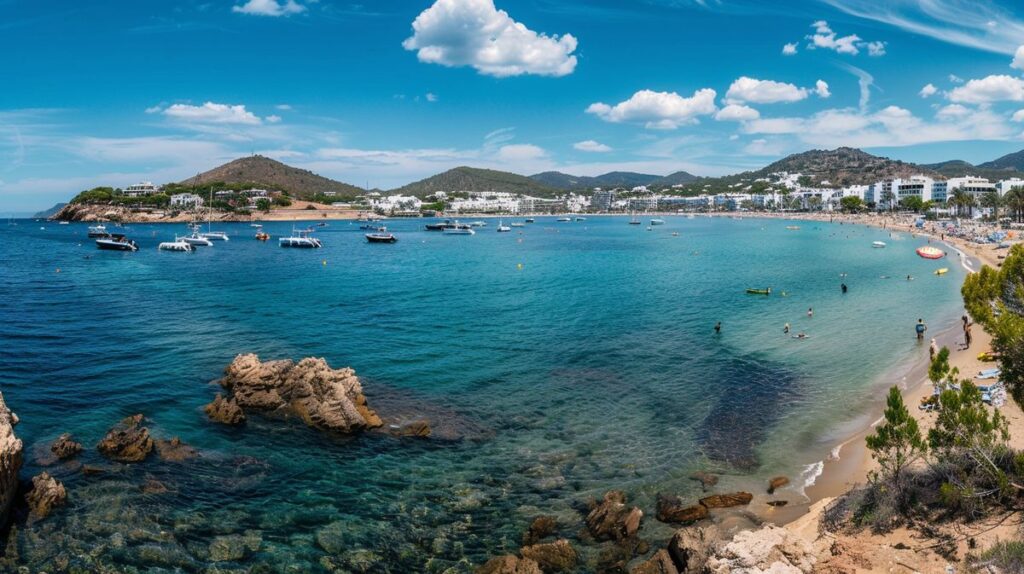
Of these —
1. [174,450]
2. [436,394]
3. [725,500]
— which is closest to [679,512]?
[725,500]

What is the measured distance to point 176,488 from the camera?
18406 millimetres

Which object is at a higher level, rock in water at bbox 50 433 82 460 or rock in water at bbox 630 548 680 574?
rock in water at bbox 50 433 82 460

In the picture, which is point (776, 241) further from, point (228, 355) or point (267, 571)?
point (267, 571)

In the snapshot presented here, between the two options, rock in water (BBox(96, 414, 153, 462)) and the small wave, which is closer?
the small wave

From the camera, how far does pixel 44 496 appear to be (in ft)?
55.7

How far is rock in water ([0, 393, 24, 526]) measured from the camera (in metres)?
15.9

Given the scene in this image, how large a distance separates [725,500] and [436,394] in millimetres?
14163

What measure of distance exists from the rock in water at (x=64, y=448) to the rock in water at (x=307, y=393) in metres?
5.65

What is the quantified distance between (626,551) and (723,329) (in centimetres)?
2980

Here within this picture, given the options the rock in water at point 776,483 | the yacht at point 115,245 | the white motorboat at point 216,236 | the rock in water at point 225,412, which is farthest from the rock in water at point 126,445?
the white motorboat at point 216,236

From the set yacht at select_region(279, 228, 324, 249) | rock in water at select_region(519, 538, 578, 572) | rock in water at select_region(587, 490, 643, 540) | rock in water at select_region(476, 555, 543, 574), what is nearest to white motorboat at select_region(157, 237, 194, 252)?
yacht at select_region(279, 228, 324, 249)

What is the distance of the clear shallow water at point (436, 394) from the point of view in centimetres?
1667

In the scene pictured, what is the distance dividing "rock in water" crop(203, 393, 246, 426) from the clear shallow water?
1.66 feet

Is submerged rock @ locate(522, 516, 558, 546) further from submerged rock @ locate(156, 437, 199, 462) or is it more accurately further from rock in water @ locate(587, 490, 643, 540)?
submerged rock @ locate(156, 437, 199, 462)
